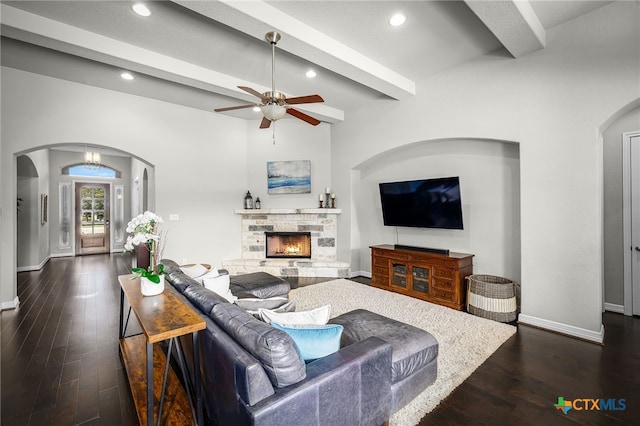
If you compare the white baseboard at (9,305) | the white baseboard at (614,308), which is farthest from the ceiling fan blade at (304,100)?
the white baseboard at (9,305)

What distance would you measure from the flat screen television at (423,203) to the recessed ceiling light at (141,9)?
3.92m

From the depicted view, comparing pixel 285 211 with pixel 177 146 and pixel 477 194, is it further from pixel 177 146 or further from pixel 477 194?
pixel 477 194

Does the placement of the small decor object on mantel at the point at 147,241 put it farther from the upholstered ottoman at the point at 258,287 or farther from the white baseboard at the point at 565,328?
the white baseboard at the point at 565,328

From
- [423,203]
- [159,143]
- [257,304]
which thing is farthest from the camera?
[159,143]

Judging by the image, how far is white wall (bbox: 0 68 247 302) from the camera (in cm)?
410

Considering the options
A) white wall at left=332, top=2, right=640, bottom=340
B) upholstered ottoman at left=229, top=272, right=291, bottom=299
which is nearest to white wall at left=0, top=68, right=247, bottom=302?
upholstered ottoman at left=229, top=272, right=291, bottom=299

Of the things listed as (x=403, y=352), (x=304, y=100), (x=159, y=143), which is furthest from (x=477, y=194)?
(x=159, y=143)

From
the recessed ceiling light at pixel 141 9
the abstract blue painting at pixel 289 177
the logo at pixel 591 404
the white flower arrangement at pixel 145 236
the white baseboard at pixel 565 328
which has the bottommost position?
the logo at pixel 591 404

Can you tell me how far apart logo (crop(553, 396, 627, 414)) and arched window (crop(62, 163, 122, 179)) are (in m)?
11.2

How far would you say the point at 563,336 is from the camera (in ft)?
10.6

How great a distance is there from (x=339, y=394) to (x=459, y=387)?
1.31 meters

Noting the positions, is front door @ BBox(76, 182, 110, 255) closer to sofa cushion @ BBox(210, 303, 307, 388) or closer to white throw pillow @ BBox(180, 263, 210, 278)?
white throw pillow @ BBox(180, 263, 210, 278)

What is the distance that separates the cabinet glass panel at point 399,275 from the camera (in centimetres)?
474

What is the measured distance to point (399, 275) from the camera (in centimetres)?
483
